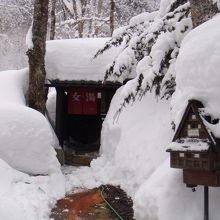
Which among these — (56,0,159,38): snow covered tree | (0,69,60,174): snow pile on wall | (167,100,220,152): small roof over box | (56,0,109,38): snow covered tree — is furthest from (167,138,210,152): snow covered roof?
(56,0,159,38): snow covered tree

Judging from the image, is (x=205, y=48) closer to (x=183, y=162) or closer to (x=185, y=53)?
(x=185, y=53)

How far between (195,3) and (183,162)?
2.68 m

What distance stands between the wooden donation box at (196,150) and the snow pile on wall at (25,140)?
5.14 metres

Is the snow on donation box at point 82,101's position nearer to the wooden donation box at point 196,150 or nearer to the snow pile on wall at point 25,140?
the snow pile on wall at point 25,140

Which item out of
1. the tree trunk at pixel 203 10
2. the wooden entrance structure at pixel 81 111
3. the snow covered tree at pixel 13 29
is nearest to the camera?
the tree trunk at pixel 203 10

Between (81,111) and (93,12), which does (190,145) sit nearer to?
(81,111)

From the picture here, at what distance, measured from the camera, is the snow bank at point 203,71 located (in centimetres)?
460

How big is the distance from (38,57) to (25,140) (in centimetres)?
308

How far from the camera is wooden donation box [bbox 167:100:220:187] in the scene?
15.1 ft

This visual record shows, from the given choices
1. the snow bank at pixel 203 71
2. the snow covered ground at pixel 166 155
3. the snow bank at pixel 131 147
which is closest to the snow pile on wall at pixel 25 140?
the snow bank at pixel 131 147

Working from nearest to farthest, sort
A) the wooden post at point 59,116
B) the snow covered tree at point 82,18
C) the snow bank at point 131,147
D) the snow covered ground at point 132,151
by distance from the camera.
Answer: the snow covered ground at point 132,151
the snow bank at point 131,147
the wooden post at point 59,116
the snow covered tree at point 82,18

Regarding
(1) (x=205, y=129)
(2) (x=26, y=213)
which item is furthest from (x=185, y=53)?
(2) (x=26, y=213)

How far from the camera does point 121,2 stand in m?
23.3

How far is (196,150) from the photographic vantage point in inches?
182
